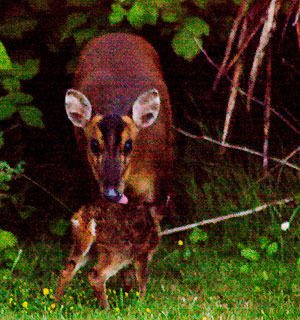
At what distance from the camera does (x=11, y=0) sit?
615cm

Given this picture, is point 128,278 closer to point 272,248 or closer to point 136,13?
point 272,248

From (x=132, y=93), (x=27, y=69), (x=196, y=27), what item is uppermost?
(x=196, y=27)

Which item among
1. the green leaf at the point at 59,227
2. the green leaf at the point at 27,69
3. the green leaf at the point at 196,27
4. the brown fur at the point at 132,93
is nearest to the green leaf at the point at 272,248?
the brown fur at the point at 132,93

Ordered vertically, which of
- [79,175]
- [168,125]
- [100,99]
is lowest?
[79,175]

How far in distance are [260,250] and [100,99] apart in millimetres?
1844

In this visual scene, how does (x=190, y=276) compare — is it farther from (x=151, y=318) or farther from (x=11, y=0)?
(x=11, y=0)

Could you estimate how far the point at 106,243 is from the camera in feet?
14.7

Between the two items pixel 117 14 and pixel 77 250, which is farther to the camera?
pixel 117 14

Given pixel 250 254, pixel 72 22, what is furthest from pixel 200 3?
pixel 250 254

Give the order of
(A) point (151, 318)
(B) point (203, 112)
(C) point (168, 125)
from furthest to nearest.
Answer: (B) point (203, 112) < (C) point (168, 125) < (A) point (151, 318)

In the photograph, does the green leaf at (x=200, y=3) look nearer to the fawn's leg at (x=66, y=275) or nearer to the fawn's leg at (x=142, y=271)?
the fawn's leg at (x=142, y=271)

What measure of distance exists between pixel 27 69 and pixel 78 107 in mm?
833

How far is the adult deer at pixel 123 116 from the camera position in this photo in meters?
4.85

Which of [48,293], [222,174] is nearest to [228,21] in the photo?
[222,174]
